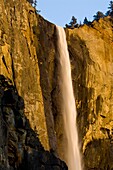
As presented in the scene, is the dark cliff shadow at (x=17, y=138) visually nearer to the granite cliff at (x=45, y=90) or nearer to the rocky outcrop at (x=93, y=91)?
the granite cliff at (x=45, y=90)

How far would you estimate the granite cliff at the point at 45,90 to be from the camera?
26.4 meters

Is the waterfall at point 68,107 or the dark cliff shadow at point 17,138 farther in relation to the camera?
the waterfall at point 68,107

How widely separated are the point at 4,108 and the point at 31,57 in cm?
914

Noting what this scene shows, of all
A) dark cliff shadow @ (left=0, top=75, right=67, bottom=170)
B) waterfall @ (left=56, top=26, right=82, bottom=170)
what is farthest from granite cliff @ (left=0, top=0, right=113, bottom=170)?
waterfall @ (left=56, top=26, right=82, bottom=170)

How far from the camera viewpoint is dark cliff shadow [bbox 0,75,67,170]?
83.8 ft

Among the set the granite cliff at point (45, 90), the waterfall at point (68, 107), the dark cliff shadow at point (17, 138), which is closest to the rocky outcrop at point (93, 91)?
the granite cliff at point (45, 90)

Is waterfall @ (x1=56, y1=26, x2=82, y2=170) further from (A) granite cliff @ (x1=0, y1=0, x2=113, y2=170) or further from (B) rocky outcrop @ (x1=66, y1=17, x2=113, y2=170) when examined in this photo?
(B) rocky outcrop @ (x1=66, y1=17, x2=113, y2=170)

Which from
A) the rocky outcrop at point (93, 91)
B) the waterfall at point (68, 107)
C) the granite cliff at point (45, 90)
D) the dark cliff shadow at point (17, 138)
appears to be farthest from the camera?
the rocky outcrop at point (93, 91)

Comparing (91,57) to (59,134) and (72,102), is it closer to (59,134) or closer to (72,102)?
(72,102)

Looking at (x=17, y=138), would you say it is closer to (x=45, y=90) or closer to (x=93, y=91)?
(x=45, y=90)

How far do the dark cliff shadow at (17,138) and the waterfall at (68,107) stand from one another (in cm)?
882

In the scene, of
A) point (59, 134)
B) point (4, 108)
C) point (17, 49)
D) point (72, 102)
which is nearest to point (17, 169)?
point (4, 108)

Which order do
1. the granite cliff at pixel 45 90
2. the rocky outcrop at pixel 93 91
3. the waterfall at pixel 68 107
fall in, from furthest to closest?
the rocky outcrop at pixel 93 91 → the waterfall at pixel 68 107 → the granite cliff at pixel 45 90

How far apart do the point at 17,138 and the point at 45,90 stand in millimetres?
9835
